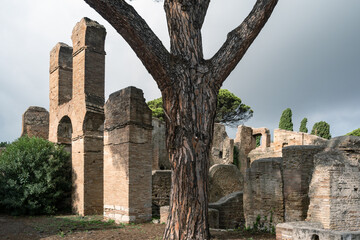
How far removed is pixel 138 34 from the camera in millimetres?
5645

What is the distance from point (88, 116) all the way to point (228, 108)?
21041 millimetres

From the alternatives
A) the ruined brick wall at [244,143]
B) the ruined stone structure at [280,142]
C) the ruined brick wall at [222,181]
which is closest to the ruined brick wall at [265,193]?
the ruined brick wall at [222,181]

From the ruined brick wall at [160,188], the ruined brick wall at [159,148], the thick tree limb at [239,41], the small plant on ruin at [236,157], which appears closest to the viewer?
the thick tree limb at [239,41]

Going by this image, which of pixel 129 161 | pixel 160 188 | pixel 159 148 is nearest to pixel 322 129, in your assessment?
pixel 159 148

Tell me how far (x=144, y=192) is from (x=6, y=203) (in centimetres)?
529

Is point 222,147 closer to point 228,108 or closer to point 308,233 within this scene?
point 228,108

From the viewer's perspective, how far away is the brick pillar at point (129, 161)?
29.7 ft

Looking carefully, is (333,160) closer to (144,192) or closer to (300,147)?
(300,147)

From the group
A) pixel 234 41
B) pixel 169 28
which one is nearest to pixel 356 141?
pixel 234 41

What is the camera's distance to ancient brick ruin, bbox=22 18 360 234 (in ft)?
19.1

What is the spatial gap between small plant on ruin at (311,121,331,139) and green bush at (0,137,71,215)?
967 inches

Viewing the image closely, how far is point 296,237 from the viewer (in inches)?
210

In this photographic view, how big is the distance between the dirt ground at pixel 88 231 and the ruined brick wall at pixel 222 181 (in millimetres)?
6525

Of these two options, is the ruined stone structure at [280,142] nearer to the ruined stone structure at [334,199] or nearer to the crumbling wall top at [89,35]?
the crumbling wall top at [89,35]
